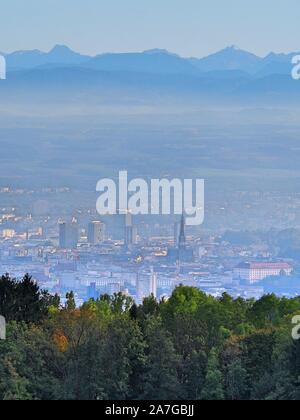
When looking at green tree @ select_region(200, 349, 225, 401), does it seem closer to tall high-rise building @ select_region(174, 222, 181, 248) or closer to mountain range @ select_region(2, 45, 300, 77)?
tall high-rise building @ select_region(174, 222, 181, 248)

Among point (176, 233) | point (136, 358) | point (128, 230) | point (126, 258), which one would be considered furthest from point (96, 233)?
point (136, 358)

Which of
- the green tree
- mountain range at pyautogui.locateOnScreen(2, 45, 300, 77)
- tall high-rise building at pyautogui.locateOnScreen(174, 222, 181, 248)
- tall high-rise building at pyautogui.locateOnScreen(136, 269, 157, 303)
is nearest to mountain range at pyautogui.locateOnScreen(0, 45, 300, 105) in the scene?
mountain range at pyautogui.locateOnScreen(2, 45, 300, 77)

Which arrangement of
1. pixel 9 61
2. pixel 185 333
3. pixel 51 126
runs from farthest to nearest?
pixel 51 126 < pixel 9 61 < pixel 185 333

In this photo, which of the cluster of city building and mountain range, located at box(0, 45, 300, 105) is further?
mountain range, located at box(0, 45, 300, 105)

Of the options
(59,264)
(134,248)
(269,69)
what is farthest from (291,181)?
(59,264)

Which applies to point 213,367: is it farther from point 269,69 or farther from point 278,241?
point 269,69

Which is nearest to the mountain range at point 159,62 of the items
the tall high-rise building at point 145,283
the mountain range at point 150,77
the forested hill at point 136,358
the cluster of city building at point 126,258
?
the mountain range at point 150,77
